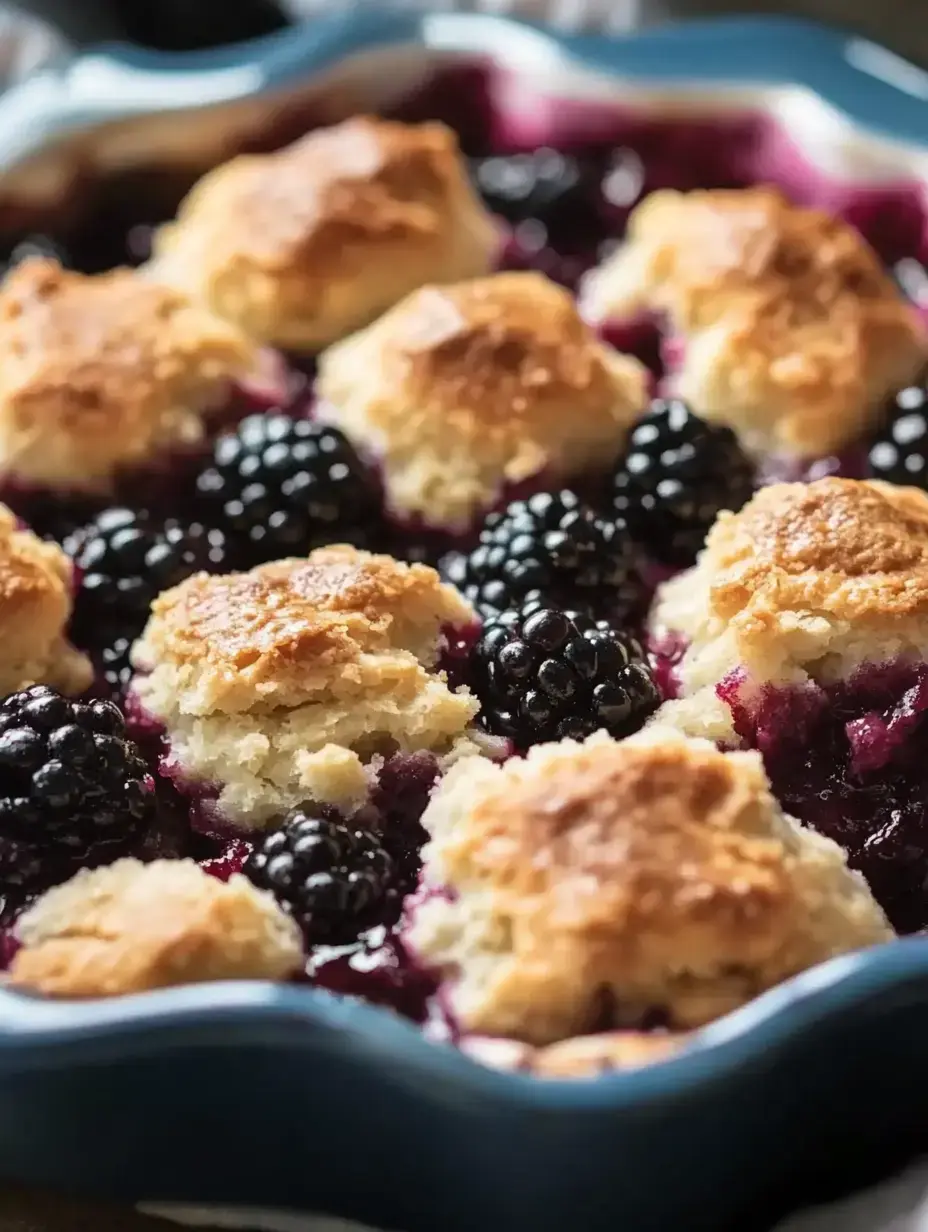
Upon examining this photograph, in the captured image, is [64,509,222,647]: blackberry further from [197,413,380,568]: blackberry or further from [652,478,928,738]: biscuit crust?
[652,478,928,738]: biscuit crust

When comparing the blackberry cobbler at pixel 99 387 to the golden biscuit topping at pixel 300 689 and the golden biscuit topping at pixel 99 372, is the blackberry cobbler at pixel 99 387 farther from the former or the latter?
the golden biscuit topping at pixel 300 689

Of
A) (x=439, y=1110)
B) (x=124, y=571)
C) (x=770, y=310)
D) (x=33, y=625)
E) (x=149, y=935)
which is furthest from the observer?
(x=770, y=310)

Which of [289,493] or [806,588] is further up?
[806,588]

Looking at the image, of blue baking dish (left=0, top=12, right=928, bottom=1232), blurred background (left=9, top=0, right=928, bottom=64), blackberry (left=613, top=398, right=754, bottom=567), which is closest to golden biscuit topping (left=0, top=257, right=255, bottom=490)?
blackberry (left=613, top=398, right=754, bottom=567)

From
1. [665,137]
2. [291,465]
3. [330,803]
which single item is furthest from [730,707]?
[665,137]

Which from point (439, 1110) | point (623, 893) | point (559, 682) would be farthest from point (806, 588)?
point (439, 1110)

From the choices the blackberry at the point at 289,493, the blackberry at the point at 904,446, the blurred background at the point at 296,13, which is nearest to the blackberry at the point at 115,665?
the blackberry at the point at 289,493

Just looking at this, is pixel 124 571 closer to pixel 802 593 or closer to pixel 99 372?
pixel 99 372
